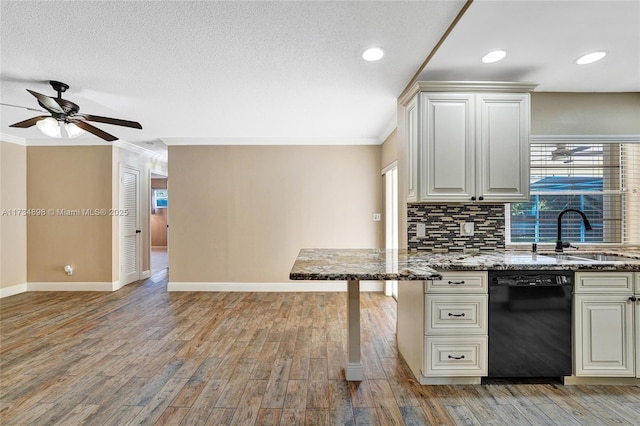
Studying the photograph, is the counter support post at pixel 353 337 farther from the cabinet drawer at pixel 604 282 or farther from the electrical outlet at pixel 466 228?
the cabinet drawer at pixel 604 282

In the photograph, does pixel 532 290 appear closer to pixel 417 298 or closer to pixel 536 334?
pixel 536 334

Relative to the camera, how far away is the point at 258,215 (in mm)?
4992

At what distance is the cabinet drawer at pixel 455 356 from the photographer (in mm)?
2209

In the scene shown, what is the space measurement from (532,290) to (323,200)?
10.6ft

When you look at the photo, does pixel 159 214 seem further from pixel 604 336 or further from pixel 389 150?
pixel 604 336

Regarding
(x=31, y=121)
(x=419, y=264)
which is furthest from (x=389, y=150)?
Answer: (x=31, y=121)

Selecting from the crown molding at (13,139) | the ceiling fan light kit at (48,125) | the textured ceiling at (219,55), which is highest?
the textured ceiling at (219,55)

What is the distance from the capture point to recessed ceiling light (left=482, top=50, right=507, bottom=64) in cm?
218

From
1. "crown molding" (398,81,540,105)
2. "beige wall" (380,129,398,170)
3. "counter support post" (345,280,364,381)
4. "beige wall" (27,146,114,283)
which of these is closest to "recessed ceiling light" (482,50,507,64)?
"crown molding" (398,81,540,105)

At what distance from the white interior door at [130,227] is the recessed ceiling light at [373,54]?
4686 mm

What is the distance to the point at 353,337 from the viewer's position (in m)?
2.36

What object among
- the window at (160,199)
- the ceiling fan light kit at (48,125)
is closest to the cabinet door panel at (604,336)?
the ceiling fan light kit at (48,125)

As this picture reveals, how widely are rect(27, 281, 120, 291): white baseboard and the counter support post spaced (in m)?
4.43

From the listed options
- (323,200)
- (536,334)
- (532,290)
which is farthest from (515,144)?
(323,200)
